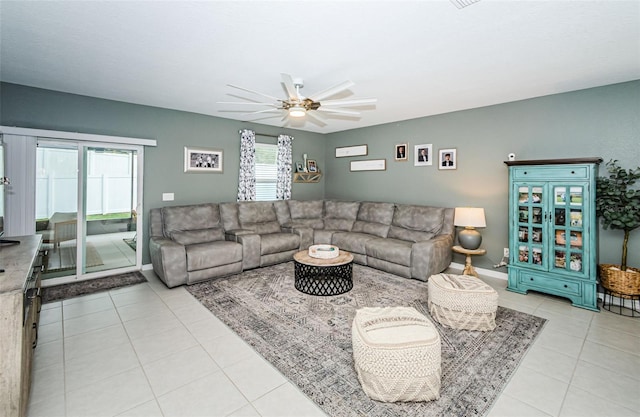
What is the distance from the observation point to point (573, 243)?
345cm

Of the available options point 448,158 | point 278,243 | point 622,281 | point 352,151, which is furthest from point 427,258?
point 352,151

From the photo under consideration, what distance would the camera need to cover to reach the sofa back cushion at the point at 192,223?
4.54m

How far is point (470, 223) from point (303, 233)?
2.80 m

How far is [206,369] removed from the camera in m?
2.25

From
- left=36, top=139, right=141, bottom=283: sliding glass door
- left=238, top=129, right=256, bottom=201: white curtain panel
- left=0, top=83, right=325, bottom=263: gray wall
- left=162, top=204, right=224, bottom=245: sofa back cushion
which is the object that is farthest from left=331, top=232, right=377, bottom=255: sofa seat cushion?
left=36, top=139, right=141, bottom=283: sliding glass door

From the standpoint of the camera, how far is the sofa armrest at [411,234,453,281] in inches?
164

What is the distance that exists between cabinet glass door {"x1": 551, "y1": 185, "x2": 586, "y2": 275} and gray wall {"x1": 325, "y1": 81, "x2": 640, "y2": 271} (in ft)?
1.68

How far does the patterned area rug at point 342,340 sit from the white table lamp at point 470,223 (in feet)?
A: 3.05

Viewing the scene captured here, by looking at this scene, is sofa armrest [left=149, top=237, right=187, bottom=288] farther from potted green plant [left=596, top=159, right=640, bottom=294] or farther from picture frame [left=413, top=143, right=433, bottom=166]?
potted green plant [left=596, top=159, right=640, bottom=294]

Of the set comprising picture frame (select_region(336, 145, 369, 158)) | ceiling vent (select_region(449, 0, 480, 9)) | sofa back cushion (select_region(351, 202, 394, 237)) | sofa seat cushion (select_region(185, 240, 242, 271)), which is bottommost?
sofa seat cushion (select_region(185, 240, 242, 271))

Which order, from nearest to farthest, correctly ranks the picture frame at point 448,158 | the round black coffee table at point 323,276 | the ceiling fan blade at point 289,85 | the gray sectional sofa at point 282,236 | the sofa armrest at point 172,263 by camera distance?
the ceiling fan blade at point 289,85 → the round black coffee table at point 323,276 → the sofa armrest at point 172,263 → the gray sectional sofa at point 282,236 → the picture frame at point 448,158

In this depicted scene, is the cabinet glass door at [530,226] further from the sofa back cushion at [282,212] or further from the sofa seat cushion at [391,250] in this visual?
the sofa back cushion at [282,212]

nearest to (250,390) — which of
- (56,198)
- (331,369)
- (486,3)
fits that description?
(331,369)

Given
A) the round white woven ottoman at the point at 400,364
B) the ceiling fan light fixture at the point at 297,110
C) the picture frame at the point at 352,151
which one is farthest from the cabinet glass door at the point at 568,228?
the picture frame at the point at 352,151
